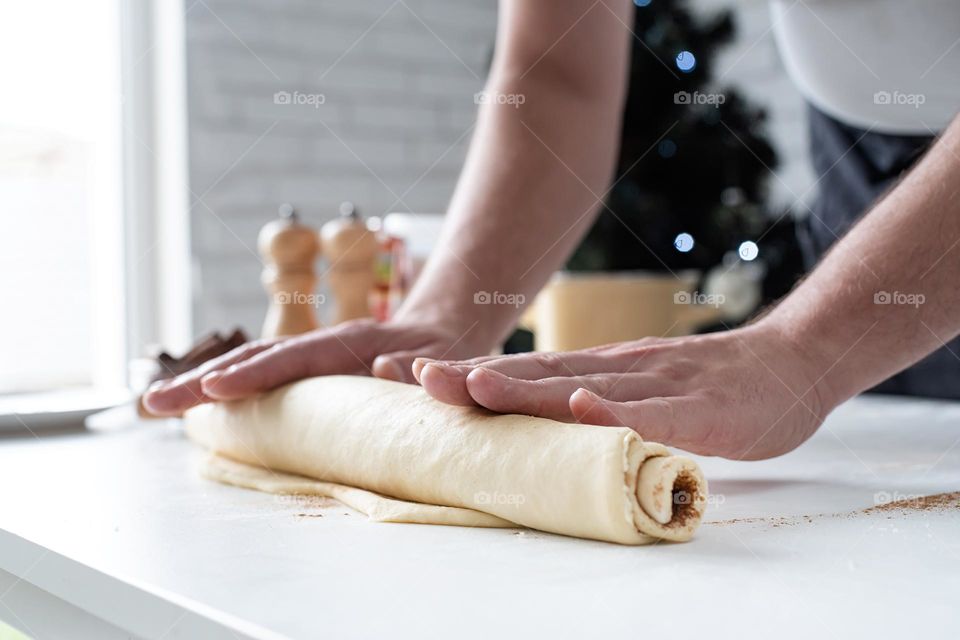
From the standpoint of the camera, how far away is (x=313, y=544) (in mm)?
642

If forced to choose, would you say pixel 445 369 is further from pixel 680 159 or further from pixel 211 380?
pixel 680 159

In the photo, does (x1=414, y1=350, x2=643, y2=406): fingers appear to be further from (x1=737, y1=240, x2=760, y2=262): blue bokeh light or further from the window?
the window

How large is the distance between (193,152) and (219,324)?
54 cm

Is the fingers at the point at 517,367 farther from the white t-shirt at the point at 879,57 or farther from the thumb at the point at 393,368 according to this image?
the white t-shirt at the point at 879,57

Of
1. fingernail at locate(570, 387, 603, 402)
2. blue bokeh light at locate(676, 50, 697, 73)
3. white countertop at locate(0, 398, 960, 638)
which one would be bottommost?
white countertop at locate(0, 398, 960, 638)

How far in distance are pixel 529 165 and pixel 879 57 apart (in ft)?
2.23

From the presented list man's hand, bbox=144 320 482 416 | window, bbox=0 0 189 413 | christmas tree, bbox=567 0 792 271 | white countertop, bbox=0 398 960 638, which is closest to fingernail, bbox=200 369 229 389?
man's hand, bbox=144 320 482 416

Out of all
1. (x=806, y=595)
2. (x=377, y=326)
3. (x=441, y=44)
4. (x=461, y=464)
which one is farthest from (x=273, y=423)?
(x=441, y=44)

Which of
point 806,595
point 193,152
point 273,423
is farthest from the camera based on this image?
point 193,152

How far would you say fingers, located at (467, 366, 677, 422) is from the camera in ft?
2.34

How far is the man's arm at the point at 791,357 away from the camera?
73 cm

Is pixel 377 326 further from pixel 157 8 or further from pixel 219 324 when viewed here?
pixel 157 8

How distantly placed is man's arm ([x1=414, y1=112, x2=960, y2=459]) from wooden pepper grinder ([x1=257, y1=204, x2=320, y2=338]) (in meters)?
0.73

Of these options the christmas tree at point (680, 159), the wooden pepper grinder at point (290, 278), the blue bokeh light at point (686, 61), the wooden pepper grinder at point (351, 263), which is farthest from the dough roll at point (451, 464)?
the blue bokeh light at point (686, 61)
